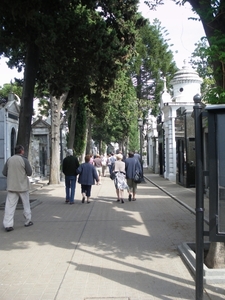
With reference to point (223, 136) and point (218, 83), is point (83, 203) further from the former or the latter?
point (223, 136)

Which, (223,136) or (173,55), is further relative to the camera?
(173,55)

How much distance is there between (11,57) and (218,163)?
1379 centimetres

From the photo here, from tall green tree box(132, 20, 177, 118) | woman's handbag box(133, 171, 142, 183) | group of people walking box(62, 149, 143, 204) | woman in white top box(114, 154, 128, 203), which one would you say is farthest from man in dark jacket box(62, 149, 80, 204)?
tall green tree box(132, 20, 177, 118)

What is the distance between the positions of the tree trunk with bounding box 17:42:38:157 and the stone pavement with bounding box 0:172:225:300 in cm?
282

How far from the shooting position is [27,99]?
1280 centimetres

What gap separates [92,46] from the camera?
42.5 ft

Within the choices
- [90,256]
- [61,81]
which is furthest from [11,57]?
[90,256]

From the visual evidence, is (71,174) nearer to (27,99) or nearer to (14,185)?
(27,99)

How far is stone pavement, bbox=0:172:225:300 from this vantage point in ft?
15.4

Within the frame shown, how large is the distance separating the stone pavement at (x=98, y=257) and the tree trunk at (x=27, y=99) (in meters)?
2.82

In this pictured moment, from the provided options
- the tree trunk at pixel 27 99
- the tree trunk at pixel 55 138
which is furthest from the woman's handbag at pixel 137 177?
the tree trunk at pixel 55 138

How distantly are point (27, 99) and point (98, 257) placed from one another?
7.89m

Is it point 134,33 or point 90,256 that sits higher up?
point 134,33

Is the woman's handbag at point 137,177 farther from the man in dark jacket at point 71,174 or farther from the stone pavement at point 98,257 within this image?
the stone pavement at point 98,257
